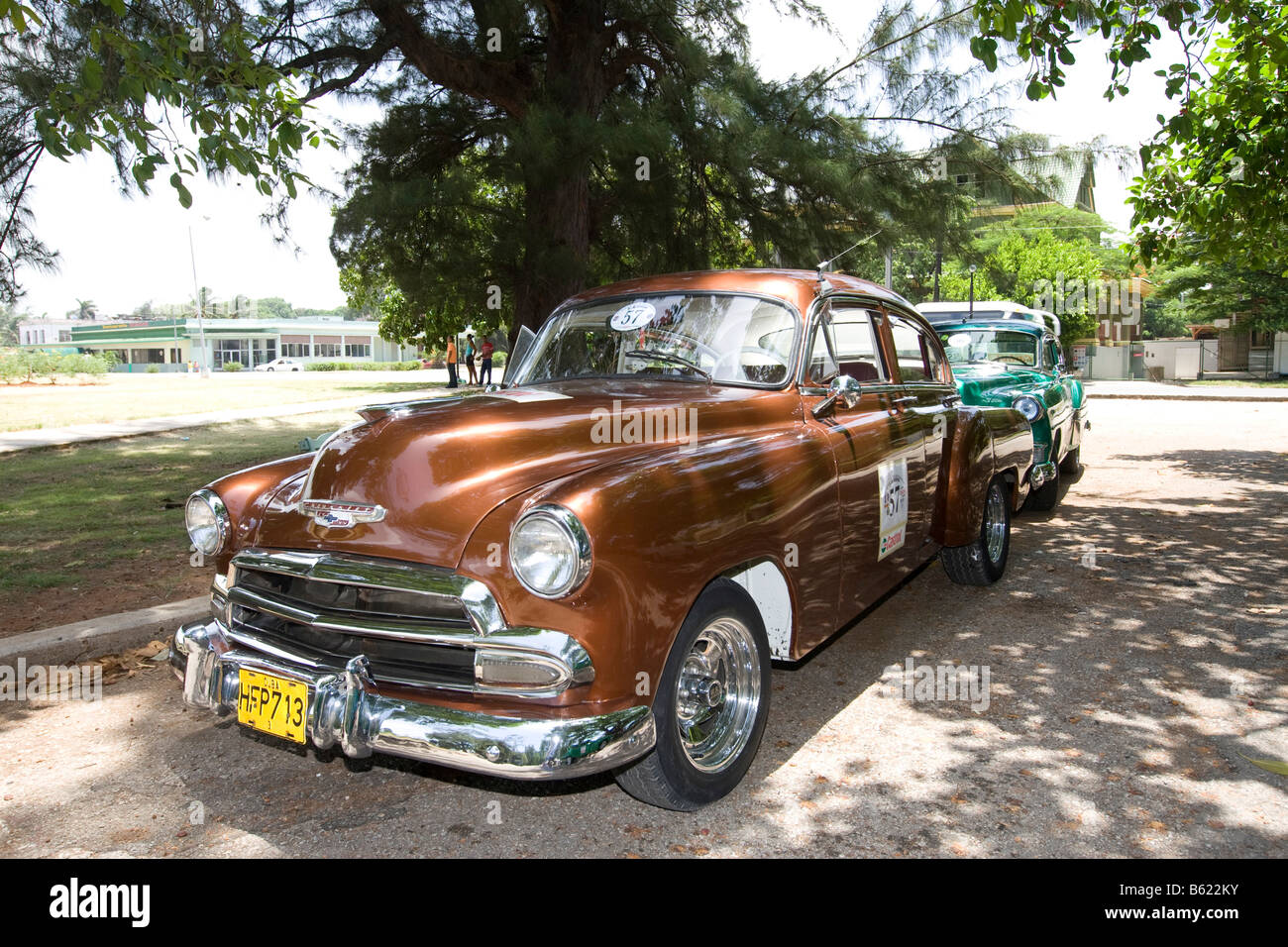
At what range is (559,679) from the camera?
8.61ft

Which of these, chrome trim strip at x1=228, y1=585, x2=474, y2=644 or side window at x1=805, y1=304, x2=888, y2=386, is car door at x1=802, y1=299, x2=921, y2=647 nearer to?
side window at x1=805, y1=304, x2=888, y2=386

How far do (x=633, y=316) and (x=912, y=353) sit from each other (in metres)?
1.76

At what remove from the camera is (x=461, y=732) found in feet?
8.49

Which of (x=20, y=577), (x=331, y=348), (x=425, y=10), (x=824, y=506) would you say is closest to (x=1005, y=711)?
(x=824, y=506)

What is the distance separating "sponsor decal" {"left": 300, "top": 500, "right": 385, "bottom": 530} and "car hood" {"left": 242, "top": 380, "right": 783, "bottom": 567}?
0.01 metres

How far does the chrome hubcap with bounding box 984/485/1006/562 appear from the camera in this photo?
588cm

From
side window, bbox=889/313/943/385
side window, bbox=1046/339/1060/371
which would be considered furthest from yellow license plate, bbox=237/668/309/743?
side window, bbox=1046/339/1060/371

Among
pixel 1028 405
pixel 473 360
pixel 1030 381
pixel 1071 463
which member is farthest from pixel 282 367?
pixel 1028 405

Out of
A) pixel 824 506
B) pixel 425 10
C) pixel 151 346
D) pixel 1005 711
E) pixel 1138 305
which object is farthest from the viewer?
pixel 151 346

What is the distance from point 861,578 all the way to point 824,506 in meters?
0.55

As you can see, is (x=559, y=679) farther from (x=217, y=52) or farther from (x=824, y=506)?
(x=217, y=52)

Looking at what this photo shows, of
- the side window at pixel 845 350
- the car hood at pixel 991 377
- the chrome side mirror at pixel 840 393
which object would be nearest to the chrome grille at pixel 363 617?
the chrome side mirror at pixel 840 393
